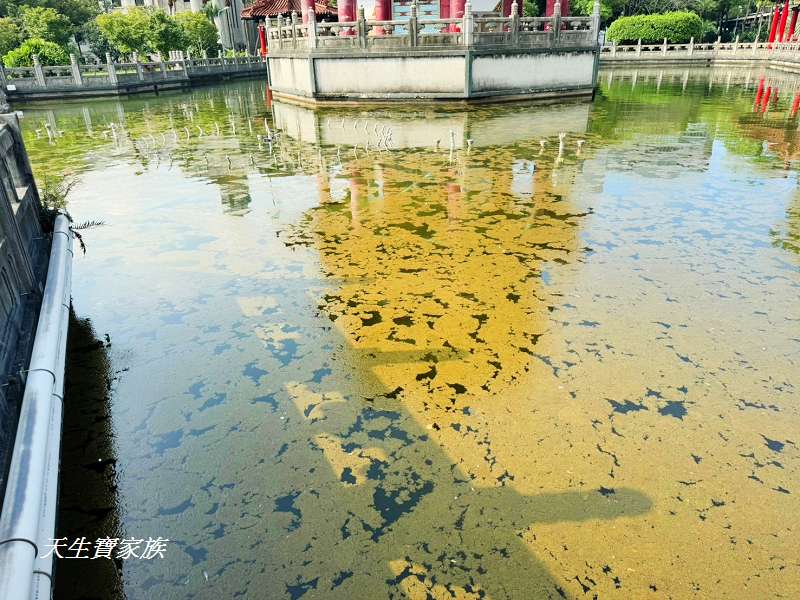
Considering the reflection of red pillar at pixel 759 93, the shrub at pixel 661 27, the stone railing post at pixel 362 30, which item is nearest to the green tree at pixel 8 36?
the stone railing post at pixel 362 30

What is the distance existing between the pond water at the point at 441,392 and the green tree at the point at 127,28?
22.5 m

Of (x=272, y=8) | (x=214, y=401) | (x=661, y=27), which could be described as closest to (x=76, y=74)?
(x=272, y=8)

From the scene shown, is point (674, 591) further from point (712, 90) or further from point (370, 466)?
point (712, 90)

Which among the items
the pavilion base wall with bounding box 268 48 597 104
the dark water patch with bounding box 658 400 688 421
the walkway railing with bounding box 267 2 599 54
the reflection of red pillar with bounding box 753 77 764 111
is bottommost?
the dark water patch with bounding box 658 400 688 421

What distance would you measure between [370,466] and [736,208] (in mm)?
5043

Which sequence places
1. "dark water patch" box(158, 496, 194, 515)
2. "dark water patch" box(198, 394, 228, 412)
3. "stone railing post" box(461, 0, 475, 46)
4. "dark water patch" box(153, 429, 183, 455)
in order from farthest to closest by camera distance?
"stone railing post" box(461, 0, 475, 46)
"dark water patch" box(198, 394, 228, 412)
"dark water patch" box(153, 429, 183, 455)
"dark water patch" box(158, 496, 194, 515)

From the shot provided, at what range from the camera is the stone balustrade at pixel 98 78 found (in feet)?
65.5

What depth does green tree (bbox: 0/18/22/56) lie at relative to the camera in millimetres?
23938

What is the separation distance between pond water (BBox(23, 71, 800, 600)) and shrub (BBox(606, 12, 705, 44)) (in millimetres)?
29919

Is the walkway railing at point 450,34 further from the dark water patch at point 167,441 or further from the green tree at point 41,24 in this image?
the green tree at point 41,24

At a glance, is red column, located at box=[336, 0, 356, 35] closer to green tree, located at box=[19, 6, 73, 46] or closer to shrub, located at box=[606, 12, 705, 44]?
green tree, located at box=[19, 6, 73, 46]

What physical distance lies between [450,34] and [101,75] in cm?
1532

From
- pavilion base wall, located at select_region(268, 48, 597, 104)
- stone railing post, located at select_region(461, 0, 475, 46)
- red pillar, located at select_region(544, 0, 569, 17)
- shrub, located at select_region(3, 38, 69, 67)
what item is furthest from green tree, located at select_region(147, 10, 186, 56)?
stone railing post, located at select_region(461, 0, 475, 46)

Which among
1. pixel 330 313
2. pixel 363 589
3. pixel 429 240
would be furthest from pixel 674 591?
pixel 429 240
